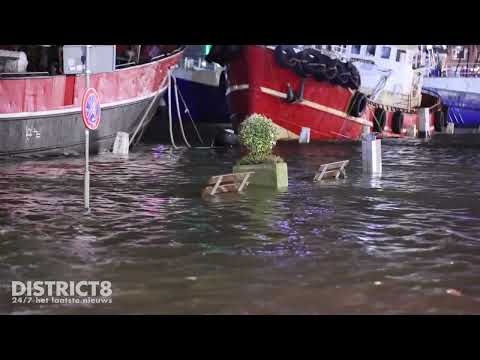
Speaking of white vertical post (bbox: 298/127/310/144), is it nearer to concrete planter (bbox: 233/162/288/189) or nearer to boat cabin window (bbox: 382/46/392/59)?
boat cabin window (bbox: 382/46/392/59)

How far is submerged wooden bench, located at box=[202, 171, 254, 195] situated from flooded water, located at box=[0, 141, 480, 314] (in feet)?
1.62

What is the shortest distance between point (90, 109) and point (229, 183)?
4.05 meters

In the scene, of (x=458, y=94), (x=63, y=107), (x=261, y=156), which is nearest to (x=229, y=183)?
(x=261, y=156)

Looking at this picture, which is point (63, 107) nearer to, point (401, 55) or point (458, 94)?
point (401, 55)

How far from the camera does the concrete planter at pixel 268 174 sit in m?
14.4

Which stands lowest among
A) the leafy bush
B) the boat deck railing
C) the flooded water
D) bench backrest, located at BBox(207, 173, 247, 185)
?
the flooded water

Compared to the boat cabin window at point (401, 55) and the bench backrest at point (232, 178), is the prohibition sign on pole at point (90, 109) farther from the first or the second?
the boat cabin window at point (401, 55)

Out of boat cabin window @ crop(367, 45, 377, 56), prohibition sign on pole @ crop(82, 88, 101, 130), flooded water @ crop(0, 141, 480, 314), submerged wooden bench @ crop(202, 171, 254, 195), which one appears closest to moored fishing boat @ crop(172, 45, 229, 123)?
boat cabin window @ crop(367, 45, 377, 56)

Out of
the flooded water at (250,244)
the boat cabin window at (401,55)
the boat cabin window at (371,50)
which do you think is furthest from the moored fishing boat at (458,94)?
the flooded water at (250,244)

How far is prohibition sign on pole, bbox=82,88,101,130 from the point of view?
10.4 meters

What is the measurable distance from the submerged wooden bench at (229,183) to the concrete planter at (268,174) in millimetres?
580
